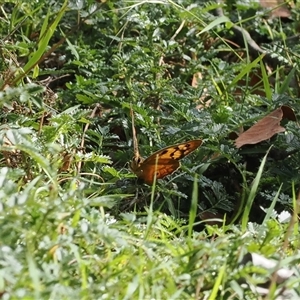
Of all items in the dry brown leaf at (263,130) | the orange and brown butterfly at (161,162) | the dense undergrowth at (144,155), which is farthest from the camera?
the dry brown leaf at (263,130)

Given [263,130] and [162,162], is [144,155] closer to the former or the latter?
[162,162]

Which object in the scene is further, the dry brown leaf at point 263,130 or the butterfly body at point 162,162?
the dry brown leaf at point 263,130

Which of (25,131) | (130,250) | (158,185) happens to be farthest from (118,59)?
(130,250)

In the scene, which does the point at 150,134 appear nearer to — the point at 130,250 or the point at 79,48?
the point at 79,48

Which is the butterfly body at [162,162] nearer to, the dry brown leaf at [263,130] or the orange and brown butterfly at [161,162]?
the orange and brown butterfly at [161,162]

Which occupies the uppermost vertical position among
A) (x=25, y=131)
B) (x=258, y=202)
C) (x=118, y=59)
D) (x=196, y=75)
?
(x=25, y=131)

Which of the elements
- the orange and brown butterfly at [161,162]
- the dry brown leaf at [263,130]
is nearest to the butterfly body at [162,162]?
the orange and brown butterfly at [161,162]

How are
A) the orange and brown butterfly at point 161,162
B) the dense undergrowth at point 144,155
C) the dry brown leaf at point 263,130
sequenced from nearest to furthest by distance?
the dense undergrowth at point 144,155, the orange and brown butterfly at point 161,162, the dry brown leaf at point 263,130

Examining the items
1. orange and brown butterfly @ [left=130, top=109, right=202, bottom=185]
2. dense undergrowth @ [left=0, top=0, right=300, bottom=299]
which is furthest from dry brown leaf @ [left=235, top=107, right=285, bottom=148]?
orange and brown butterfly @ [left=130, top=109, right=202, bottom=185]
